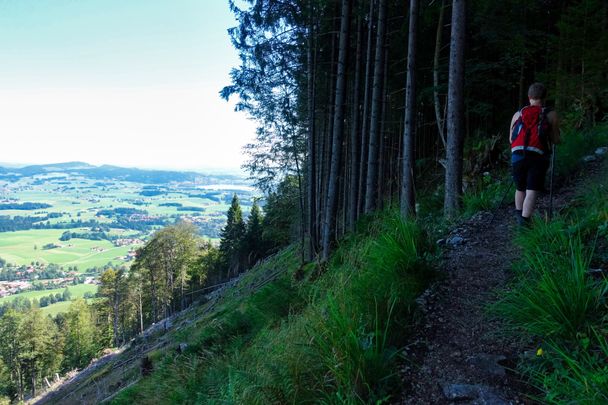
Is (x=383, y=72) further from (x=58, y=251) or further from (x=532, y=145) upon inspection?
(x=58, y=251)

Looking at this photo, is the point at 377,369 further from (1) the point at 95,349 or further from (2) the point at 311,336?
(1) the point at 95,349

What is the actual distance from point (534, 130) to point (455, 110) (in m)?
2.25

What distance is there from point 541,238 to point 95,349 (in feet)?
163

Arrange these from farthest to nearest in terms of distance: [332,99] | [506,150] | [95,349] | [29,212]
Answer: [29,212], [95,349], [332,99], [506,150]

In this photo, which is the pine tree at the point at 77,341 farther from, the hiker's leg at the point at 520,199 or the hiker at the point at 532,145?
the hiker at the point at 532,145

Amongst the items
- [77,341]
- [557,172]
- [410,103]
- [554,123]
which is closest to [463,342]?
[554,123]

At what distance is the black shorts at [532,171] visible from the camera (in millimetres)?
4266

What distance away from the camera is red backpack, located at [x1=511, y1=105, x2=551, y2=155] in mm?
4199

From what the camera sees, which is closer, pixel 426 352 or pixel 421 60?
pixel 426 352

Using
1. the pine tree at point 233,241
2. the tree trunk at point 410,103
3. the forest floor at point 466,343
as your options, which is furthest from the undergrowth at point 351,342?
the pine tree at point 233,241

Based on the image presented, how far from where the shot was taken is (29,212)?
495 feet

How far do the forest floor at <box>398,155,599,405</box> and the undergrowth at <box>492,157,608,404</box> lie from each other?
116 mm

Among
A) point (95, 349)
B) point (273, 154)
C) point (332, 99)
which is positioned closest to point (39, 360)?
point (95, 349)

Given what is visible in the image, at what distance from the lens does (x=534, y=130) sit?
13.9ft
